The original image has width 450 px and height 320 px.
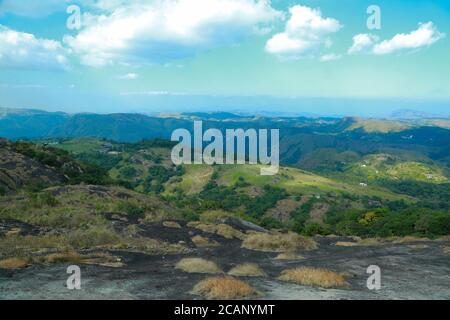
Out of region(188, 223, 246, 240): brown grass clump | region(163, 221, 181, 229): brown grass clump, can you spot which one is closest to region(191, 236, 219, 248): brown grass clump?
region(188, 223, 246, 240): brown grass clump

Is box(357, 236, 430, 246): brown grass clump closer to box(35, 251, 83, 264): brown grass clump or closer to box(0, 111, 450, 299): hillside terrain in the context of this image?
box(0, 111, 450, 299): hillside terrain

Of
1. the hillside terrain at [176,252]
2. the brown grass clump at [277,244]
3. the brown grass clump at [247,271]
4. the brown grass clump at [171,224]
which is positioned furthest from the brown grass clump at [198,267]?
the brown grass clump at [171,224]

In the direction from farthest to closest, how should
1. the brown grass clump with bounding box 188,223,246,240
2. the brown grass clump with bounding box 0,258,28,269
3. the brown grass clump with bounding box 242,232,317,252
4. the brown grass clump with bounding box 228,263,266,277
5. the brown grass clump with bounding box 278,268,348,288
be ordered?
the brown grass clump with bounding box 188,223,246,240 → the brown grass clump with bounding box 242,232,317,252 → the brown grass clump with bounding box 228,263,266,277 → the brown grass clump with bounding box 0,258,28,269 → the brown grass clump with bounding box 278,268,348,288

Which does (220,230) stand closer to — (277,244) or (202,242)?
(202,242)

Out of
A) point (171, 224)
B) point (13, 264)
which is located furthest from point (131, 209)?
point (13, 264)
